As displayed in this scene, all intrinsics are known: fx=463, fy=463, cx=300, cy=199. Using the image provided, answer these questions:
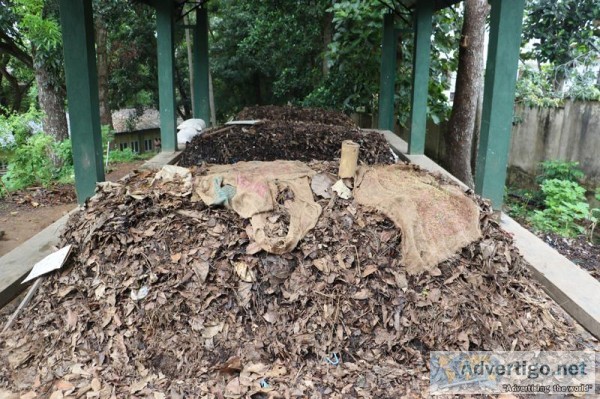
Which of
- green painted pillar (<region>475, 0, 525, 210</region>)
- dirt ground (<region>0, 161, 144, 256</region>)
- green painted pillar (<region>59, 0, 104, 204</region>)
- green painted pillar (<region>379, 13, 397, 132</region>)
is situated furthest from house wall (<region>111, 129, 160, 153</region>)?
green painted pillar (<region>475, 0, 525, 210</region>)

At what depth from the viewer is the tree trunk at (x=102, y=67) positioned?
11109 mm

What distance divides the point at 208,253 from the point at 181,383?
0.70 meters

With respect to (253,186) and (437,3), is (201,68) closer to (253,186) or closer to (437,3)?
(437,3)

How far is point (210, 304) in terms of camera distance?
2459 millimetres

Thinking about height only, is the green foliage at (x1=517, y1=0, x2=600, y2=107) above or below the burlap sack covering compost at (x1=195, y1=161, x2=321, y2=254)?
above

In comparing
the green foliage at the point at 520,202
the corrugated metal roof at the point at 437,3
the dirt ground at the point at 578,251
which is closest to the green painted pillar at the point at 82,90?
the corrugated metal roof at the point at 437,3

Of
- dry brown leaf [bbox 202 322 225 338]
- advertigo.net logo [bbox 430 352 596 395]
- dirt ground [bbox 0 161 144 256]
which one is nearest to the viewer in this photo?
advertigo.net logo [bbox 430 352 596 395]

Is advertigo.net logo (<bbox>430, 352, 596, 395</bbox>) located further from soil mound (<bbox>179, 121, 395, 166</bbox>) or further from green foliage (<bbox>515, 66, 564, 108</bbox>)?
green foliage (<bbox>515, 66, 564, 108</bbox>)

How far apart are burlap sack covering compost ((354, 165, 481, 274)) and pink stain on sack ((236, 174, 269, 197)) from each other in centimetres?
59

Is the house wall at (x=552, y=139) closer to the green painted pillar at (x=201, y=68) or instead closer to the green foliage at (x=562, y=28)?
the green foliage at (x=562, y=28)

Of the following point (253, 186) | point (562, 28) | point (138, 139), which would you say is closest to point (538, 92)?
point (562, 28)

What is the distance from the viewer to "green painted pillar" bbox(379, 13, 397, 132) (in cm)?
755

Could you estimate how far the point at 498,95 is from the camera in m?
3.79

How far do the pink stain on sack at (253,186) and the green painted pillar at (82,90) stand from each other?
157 cm
